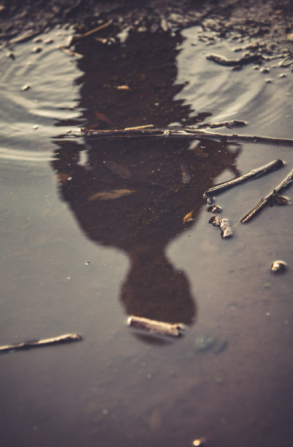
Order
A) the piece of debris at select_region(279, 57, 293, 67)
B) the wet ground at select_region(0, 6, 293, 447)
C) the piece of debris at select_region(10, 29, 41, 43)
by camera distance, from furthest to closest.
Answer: the piece of debris at select_region(10, 29, 41, 43) → the piece of debris at select_region(279, 57, 293, 67) → the wet ground at select_region(0, 6, 293, 447)

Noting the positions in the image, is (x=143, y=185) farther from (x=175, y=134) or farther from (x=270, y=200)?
(x=270, y=200)

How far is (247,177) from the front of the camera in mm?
2219

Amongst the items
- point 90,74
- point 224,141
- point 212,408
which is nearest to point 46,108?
point 90,74

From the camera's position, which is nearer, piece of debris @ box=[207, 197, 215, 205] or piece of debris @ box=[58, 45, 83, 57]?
piece of debris @ box=[207, 197, 215, 205]

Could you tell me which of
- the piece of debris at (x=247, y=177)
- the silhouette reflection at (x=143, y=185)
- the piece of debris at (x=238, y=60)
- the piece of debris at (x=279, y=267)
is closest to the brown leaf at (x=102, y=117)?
the silhouette reflection at (x=143, y=185)

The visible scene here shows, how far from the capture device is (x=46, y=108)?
3020mm

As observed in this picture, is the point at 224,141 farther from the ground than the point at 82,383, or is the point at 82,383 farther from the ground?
the point at 224,141

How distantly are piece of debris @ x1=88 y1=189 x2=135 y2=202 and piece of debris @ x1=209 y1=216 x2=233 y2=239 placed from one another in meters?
0.57

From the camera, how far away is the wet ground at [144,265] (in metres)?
1.44

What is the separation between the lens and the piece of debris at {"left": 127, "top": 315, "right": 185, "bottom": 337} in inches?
64.4

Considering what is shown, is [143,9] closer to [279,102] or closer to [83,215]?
[279,102]

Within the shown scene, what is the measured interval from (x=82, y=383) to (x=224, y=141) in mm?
1786

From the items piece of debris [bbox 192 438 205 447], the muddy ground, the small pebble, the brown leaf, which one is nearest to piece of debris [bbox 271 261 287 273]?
piece of debris [bbox 192 438 205 447]

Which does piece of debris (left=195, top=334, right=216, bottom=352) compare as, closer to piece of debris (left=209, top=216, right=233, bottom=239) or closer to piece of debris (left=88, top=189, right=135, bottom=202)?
piece of debris (left=209, top=216, right=233, bottom=239)
